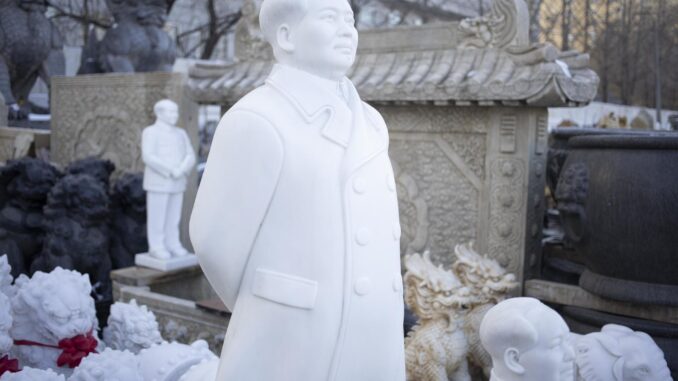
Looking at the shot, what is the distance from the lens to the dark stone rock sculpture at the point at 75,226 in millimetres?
5363

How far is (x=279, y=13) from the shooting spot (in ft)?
6.21

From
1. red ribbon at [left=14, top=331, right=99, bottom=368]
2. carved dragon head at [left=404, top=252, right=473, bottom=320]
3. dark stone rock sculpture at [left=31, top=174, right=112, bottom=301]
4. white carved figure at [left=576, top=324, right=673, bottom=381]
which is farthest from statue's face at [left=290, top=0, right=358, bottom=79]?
dark stone rock sculpture at [left=31, top=174, right=112, bottom=301]

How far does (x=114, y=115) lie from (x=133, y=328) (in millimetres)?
4574

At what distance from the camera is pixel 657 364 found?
2746 mm

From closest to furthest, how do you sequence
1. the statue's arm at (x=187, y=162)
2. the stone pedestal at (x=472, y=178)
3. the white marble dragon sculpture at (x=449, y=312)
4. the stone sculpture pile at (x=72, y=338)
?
the stone sculpture pile at (x=72, y=338)
the white marble dragon sculpture at (x=449, y=312)
the stone pedestal at (x=472, y=178)
the statue's arm at (x=187, y=162)

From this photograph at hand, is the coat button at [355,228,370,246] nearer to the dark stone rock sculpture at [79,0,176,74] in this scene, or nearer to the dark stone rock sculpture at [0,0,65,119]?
the dark stone rock sculpture at [79,0,176,74]

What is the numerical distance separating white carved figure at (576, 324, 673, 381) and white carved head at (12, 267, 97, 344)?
2194 mm

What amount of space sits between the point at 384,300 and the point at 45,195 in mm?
4750

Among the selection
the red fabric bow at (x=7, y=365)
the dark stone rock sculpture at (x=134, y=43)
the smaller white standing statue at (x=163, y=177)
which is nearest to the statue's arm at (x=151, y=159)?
the smaller white standing statue at (x=163, y=177)

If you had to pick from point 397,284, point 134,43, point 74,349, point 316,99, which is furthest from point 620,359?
point 134,43

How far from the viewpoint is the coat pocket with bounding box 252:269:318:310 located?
178 cm

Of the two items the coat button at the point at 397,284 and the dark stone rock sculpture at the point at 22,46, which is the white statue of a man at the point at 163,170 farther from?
the dark stone rock sculpture at the point at 22,46

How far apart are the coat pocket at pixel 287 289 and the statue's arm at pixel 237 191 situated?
0.26 ft

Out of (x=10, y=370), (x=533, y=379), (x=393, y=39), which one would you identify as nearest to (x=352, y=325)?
(x=533, y=379)
